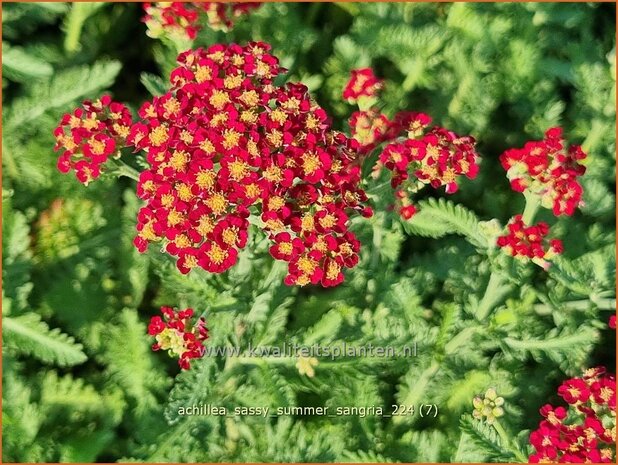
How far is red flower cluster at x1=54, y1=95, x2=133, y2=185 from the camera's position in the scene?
2355 millimetres

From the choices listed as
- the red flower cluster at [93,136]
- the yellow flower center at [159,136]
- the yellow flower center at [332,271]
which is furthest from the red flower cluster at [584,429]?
the red flower cluster at [93,136]

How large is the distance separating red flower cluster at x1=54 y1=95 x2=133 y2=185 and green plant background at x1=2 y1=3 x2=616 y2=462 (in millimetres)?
391

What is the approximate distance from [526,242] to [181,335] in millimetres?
1484

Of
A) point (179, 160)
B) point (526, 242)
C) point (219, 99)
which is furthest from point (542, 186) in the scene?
point (179, 160)

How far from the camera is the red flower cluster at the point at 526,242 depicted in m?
2.45

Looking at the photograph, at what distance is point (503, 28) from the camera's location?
3605mm

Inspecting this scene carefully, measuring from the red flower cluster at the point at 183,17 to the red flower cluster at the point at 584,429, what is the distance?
7.75 ft

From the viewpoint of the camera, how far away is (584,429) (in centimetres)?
255

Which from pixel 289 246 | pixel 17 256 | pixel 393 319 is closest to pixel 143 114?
pixel 289 246

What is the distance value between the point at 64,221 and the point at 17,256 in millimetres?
345

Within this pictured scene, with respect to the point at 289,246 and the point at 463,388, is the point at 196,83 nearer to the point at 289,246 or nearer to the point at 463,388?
the point at 289,246

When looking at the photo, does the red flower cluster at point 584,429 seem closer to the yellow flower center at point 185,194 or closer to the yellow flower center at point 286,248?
the yellow flower center at point 286,248

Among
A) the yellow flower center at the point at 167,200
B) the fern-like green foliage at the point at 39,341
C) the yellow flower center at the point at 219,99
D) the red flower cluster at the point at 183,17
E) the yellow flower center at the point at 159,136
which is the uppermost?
the red flower cluster at the point at 183,17

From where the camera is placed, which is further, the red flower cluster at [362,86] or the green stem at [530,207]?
the red flower cluster at [362,86]
